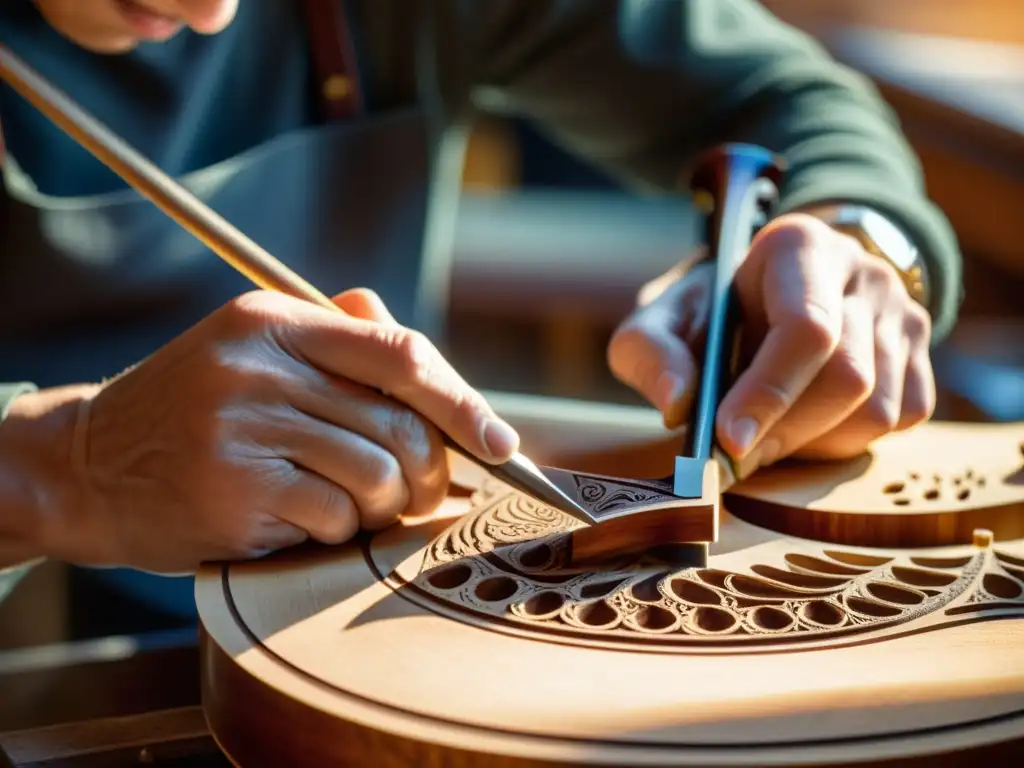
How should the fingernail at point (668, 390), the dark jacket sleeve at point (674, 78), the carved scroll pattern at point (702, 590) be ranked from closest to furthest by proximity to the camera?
1. the carved scroll pattern at point (702, 590)
2. the fingernail at point (668, 390)
3. the dark jacket sleeve at point (674, 78)

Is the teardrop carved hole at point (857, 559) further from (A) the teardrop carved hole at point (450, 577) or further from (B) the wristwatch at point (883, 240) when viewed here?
(B) the wristwatch at point (883, 240)

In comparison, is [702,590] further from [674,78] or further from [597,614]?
[674,78]

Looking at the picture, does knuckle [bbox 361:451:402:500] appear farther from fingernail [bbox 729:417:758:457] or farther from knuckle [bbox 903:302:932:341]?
knuckle [bbox 903:302:932:341]

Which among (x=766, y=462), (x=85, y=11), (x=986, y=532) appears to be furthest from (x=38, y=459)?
(x=986, y=532)

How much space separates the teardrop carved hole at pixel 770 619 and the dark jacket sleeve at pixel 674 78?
0.73 meters

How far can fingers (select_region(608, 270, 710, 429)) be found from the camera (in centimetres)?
83

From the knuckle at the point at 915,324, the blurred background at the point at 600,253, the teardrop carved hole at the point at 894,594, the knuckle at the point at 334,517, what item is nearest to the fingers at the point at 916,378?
the knuckle at the point at 915,324

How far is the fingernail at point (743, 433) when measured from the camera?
30.0 inches

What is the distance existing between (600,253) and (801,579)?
219 cm

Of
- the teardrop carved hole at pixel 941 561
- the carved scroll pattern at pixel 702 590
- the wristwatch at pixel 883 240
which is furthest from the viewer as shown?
the wristwatch at pixel 883 240

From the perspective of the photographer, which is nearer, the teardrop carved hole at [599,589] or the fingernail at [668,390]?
the teardrop carved hole at [599,589]

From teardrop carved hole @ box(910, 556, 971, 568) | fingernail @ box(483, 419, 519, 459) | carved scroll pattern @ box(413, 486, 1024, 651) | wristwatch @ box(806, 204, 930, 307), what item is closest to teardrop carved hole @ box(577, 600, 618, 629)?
carved scroll pattern @ box(413, 486, 1024, 651)

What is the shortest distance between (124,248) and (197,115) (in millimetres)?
187

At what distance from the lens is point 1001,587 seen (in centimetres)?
68
